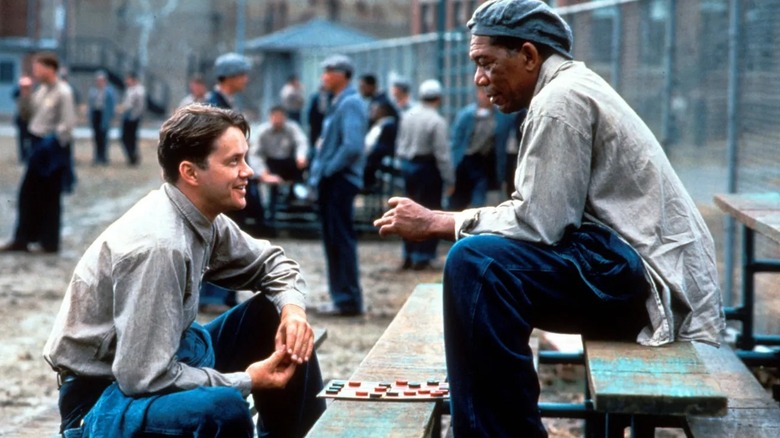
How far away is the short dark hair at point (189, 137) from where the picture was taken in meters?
4.02

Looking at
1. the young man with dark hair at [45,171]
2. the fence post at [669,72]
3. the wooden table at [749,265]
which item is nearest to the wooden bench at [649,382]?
the wooden table at [749,265]

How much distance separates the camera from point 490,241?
12.9 ft

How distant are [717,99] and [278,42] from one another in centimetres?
1917

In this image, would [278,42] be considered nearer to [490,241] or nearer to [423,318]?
[423,318]

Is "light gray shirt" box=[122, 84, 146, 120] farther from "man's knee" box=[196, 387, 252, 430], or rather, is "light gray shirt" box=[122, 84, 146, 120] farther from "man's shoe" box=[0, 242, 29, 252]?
"man's knee" box=[196, 387, 252, 430]

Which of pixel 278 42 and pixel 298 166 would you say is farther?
pixel 278 42

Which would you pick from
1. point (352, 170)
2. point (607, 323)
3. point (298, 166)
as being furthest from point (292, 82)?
point (607, 323)

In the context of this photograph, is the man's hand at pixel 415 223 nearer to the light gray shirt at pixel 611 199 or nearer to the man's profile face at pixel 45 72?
the light gray shirt at pixel 611 199

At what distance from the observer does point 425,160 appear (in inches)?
529

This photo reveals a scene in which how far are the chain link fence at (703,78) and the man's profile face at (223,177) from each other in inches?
153

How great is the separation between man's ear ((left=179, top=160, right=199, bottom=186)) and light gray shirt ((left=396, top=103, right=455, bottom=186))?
30.4 feet

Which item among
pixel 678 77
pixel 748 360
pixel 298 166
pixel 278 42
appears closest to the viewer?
pixel 748 360

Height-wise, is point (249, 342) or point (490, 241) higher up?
point (490, 241)

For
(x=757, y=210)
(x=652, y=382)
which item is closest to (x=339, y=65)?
(x=757, y=210)
